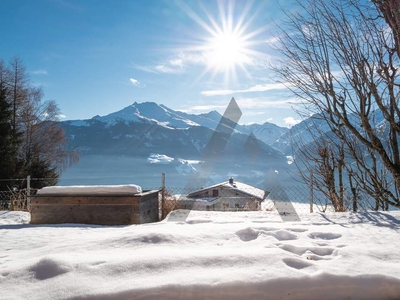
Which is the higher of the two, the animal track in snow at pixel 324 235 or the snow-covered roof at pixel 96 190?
the snow-covered roof at pixel 96 190

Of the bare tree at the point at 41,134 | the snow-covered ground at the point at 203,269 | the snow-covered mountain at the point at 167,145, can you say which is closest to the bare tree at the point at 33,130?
the bare tree at the point at 41,134

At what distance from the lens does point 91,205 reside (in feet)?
16.5

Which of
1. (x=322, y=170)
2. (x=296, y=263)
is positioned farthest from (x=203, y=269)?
(x=322, y=170)

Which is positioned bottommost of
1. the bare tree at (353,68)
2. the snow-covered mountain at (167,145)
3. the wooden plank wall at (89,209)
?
the wooden plank wall at (89,209)

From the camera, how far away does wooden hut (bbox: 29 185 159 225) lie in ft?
16.3

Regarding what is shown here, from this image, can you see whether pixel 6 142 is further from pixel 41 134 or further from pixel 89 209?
pixel 89 209

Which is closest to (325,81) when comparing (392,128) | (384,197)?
(392,128)

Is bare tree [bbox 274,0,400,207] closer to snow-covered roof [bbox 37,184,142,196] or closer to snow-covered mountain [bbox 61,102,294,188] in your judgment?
snow-covered roof [bbox 37,184,142,196]

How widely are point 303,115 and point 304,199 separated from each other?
4526mm

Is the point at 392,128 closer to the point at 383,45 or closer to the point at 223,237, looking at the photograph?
the point at 383,45

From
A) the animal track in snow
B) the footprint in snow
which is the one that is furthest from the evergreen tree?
the footprint in snow

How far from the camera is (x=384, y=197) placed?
3758mm

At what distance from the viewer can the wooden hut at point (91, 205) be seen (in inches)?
195

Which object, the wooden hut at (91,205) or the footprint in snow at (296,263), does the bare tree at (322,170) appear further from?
the footprint in snow at (296,263)
